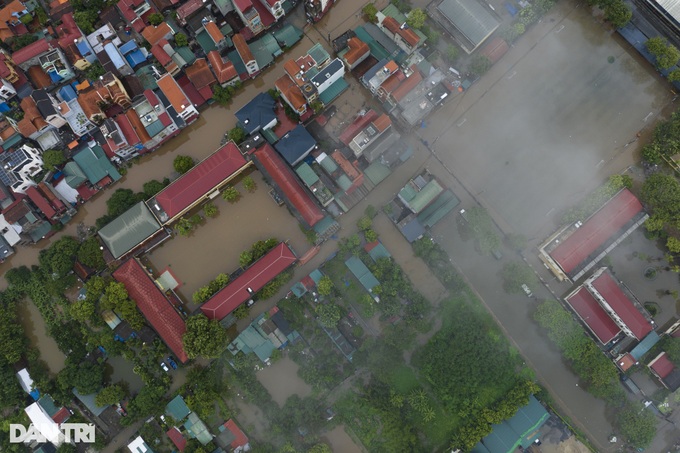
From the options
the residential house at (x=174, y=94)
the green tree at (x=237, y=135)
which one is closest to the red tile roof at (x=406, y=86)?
the green tree at (x=237, y=135)

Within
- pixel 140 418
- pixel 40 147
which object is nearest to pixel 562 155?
pixel 140 418

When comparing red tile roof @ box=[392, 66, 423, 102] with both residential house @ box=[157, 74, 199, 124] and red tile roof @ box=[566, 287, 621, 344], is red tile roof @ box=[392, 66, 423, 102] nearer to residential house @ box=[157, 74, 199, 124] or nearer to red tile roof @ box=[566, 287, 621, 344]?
residential house @ box=[157, 74, 199, 124]

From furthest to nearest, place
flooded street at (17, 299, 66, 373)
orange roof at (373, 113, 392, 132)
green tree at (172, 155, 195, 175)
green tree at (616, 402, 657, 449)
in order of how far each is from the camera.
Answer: flooded street at (17, 299, 66, 373)
green tree at (172, 155, 195, 175)
orange roof at (373, 113, 392, 132)
green tree at (616, 402, 657, 449)

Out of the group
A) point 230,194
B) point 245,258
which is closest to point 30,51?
point 230,194

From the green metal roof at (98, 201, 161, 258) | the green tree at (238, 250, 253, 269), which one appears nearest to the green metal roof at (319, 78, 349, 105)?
the green tree at (238, 250, 253, 269)

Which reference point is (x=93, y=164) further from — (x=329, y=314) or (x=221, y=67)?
(x=329, y=314)

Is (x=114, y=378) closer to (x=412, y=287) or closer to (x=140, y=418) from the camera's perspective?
(x=140, y=418)

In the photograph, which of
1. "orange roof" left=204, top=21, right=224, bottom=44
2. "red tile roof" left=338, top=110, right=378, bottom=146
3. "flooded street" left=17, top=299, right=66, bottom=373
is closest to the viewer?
"red tile roof" left=338, top=110, right=378, bottom=146
